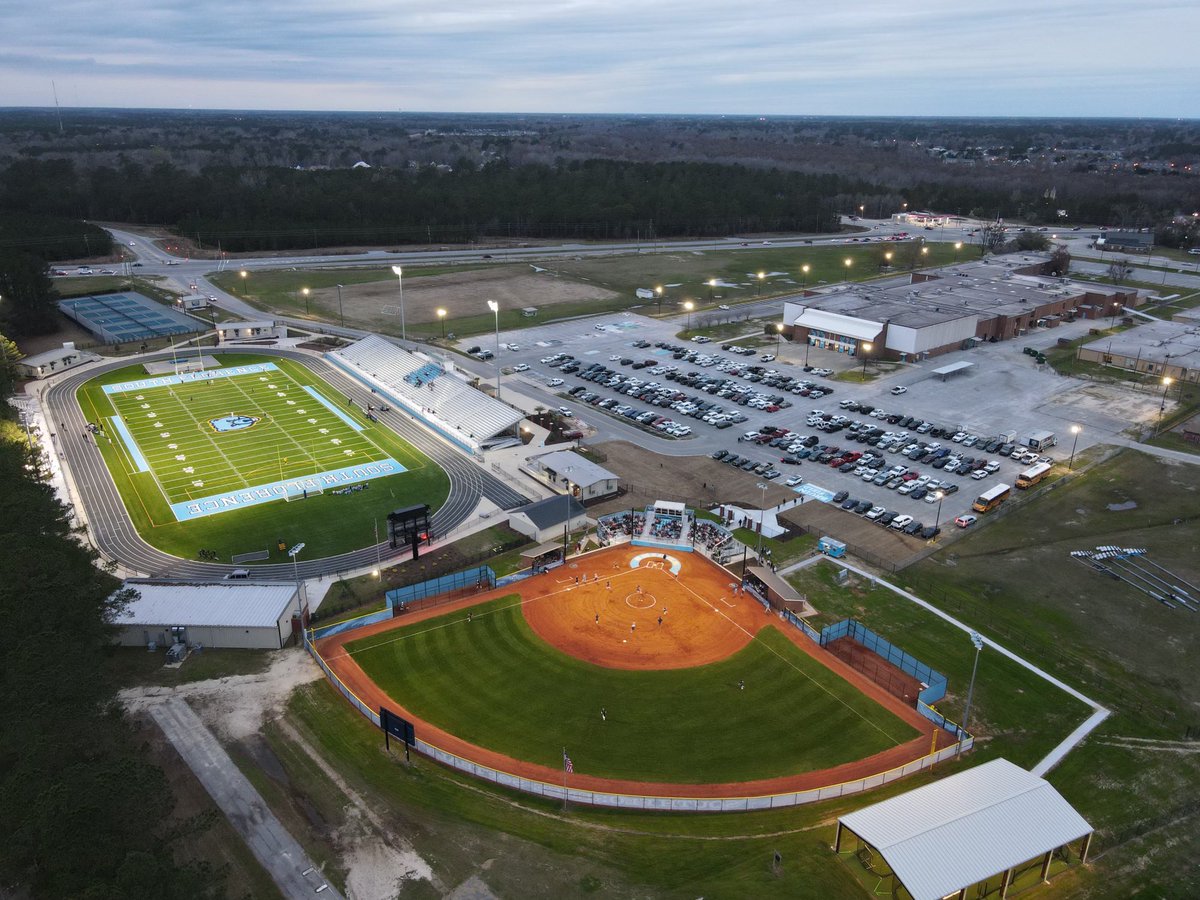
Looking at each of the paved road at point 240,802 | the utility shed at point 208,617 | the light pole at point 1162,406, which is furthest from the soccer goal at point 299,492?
the light pole at point 1162,406

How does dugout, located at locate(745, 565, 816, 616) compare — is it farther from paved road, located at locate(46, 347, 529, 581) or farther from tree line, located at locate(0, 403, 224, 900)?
tree line, located at locate(0, 403, 224, 900)

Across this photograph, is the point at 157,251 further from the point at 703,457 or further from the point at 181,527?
the point at 703,457

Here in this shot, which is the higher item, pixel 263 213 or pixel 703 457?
pixel 263 213

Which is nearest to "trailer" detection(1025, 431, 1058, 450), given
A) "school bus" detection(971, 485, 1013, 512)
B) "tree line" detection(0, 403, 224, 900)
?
"school bus" detection(971, 485, 1013, 512)

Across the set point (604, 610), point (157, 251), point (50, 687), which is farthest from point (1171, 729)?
point (157, 251)

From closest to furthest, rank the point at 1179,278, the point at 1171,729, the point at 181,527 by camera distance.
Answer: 1. the point at 1171,729
2. the point at 181,527
3. the point at 1179,278

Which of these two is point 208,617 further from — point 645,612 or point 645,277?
point 645,277

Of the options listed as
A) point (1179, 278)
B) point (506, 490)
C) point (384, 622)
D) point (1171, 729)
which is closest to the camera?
point (1171, 729)
